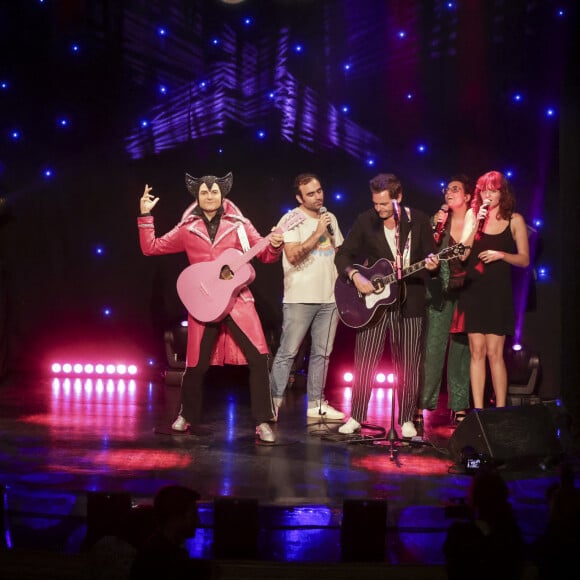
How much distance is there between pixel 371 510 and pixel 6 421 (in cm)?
378

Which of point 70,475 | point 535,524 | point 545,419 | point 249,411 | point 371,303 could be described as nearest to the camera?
point 535,524

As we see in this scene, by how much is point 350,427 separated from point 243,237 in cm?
165

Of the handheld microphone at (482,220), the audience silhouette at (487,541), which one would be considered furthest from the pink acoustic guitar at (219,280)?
the audience silhouette at (487,541)

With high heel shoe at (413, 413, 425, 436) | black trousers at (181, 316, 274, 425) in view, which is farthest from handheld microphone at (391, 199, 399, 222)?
high heel shoe at (413, 413, 425, 436)

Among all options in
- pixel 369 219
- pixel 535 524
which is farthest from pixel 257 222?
pixel 535 524

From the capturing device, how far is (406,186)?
29.6ft

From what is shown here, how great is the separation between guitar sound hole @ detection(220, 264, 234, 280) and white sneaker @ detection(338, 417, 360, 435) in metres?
1.45

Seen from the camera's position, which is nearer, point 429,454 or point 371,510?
point 371,510

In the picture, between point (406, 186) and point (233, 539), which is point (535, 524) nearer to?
point (233, 539)

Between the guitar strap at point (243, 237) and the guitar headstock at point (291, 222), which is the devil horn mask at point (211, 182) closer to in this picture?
the guitar strap at point (243, 237)

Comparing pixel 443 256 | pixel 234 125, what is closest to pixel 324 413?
pixel 443 256

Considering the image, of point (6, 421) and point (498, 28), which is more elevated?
point (498, 28)

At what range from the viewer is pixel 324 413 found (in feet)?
24.3

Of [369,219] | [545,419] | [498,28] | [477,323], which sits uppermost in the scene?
[498,28]
